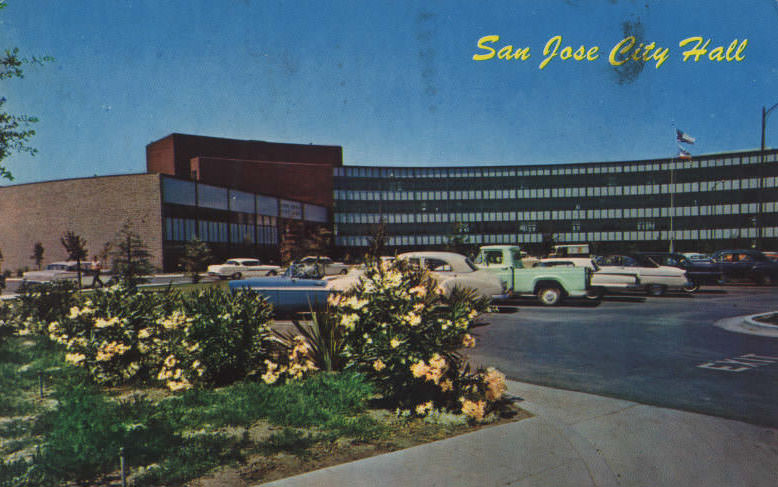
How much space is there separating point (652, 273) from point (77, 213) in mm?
44080

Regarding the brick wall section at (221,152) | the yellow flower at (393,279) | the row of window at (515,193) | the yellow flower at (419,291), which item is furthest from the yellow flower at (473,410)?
the row of window at (515,193)

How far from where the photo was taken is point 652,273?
19516 mm

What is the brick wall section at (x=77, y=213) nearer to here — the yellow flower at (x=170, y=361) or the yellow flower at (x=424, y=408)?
the yellow flower at (x=170, y=361)

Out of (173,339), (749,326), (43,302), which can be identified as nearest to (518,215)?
(749,326)

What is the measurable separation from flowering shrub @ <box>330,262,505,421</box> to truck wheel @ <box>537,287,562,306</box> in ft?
39.4

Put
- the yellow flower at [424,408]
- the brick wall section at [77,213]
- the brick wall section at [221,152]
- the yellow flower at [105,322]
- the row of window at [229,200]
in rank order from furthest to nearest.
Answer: the brick wall section at [221,152] < the row of window at [229,200] < the brick wall section at [77,213] < the yellow flower at [105,322] < the yellow flower at [424,408]

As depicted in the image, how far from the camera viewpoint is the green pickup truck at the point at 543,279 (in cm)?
1605

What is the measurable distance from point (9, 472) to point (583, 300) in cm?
1887

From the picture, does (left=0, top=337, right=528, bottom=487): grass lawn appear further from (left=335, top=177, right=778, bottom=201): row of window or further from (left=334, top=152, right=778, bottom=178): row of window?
(left=334, top=152, right=778, bottom=178): row of window

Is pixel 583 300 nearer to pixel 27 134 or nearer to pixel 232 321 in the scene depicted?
pixel 232 321

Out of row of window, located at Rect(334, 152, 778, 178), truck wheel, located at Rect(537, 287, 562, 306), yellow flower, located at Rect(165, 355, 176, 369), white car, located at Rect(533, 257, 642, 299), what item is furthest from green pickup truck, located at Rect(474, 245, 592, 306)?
row of window, located at Rect(334, 152, 778, 178)

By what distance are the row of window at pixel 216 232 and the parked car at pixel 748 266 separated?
3463 cm

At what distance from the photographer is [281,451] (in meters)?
4.02

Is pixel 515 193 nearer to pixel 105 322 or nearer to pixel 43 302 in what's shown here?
pixel 43 302
